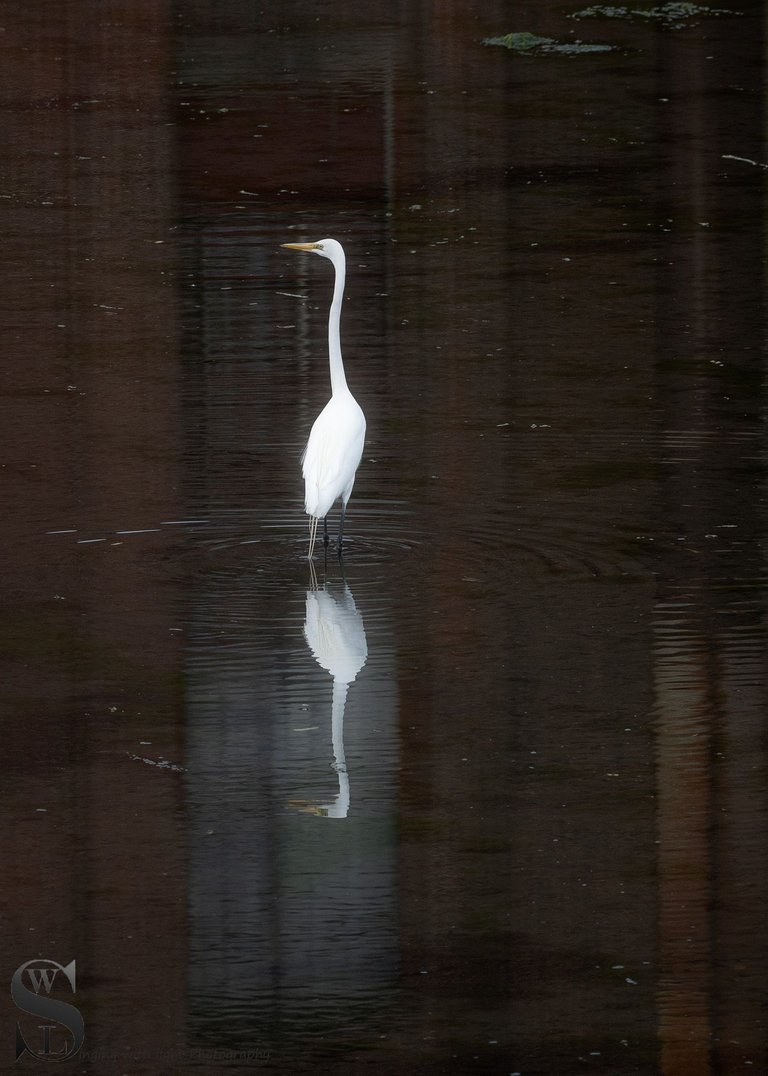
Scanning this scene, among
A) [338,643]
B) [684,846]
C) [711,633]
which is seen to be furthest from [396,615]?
[684,846]

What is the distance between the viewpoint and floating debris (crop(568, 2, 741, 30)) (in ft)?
97.5

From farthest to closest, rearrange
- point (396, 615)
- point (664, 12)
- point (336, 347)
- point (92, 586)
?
point (664, 12) → point (336, 347) → point (92, 586) → point (396, 615)

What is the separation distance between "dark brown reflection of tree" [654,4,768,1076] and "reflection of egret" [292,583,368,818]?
1164 mm

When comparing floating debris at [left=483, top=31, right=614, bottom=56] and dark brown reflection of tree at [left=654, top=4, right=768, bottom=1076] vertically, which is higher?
floating debris at [left=483, top=31, right=614, bottom=56]

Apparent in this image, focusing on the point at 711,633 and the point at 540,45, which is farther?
the point at 540,45

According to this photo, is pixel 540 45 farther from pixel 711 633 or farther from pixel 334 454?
pixel 711 633

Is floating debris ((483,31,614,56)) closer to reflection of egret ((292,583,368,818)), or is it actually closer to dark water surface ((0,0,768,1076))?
dark water surface ((0,0,768,1076))

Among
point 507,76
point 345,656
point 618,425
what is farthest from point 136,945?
point 507,76

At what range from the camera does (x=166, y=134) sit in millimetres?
23094

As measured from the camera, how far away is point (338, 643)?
9.54m

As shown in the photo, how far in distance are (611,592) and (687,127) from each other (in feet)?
44.7

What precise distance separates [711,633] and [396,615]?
1.32 metres

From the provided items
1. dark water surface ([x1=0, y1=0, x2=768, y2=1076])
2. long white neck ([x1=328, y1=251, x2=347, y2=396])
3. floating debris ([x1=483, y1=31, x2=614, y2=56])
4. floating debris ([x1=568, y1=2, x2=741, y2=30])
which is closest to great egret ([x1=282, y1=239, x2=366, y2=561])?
long white neck ([x1=328, y1=251, x2=347, y2=396])

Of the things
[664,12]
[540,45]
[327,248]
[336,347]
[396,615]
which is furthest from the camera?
[664,12]
